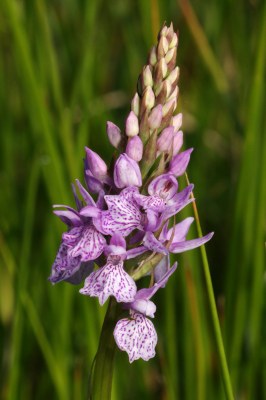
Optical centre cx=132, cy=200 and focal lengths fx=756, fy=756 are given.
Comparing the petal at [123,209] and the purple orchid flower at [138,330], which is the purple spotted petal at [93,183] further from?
the purple orchid flower at [138,330]

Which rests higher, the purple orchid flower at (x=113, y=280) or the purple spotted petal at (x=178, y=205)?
the purple spotted petal at (x=178, y=205)

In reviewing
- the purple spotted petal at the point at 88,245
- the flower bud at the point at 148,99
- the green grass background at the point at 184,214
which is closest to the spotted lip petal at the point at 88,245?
the purple spotted petal at the point at 88,245

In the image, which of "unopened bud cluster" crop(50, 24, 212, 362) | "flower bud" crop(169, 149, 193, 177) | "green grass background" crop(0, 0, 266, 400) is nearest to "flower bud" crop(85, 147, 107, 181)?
"unopened bud cluster" crop(50, 24, 212, 362)

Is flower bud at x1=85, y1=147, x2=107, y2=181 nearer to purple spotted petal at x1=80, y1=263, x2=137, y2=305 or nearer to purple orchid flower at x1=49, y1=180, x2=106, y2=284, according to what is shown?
purple orchid flower at x1=49, y1=180, x2=106, y2=284

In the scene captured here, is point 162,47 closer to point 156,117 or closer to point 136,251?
point 156,117

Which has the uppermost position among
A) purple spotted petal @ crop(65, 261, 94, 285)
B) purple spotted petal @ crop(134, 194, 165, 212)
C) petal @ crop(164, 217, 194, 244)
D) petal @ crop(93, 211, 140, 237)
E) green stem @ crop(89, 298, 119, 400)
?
purple spotted petal @ crop(134, 194, 165, 212)
